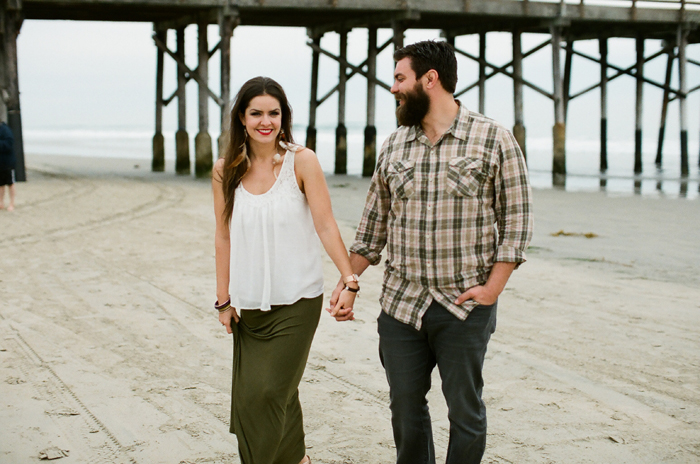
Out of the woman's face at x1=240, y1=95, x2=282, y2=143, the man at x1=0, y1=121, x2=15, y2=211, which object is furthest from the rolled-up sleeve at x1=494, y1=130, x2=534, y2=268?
the man at x1=0, y1=121, x2=15, y2=211

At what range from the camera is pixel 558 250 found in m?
8.09

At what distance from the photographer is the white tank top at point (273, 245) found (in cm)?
274

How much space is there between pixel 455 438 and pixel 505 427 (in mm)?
995

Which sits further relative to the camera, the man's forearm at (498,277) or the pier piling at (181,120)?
the pier piling at (181,120)

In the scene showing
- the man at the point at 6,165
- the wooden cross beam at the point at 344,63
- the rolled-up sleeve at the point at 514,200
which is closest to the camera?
the rolled-up sleeve at the point at 514,200

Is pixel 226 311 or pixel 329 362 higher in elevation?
pixel 226 311

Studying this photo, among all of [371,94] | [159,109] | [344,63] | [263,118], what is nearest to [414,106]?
[263,118]

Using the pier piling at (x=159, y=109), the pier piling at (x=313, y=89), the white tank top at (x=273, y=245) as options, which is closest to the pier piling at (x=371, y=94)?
the pier piling at (x=313, y=89)

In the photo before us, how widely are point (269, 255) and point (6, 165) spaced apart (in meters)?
8.32

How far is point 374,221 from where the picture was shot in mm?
2760

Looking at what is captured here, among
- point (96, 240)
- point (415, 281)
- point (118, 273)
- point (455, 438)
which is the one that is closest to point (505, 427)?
point (455, 438)

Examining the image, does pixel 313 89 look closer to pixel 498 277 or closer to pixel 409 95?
pixel 409 95

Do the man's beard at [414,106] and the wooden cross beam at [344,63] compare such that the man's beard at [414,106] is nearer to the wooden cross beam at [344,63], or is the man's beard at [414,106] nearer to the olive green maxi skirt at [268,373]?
the olive green maxi skirt at [268,373]

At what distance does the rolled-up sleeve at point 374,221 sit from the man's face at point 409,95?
0.60 feet
